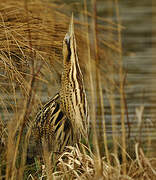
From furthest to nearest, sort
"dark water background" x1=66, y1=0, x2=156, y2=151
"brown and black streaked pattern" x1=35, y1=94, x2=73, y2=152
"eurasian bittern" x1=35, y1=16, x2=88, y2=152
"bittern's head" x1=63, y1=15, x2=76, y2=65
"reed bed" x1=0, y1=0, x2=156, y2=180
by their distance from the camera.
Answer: "dark water background" x1=66, y1=0, x2=156, y2=151, "brown and black streaked pattern" x1=35, y1=94, x2=73, y2=152, "eurasian bittern" x1=35, y1=16, x2=88, y2=152, "bittern's head" x1=63, y1=15, x2=76, y2=65, "reed bed" x1=0, y1=0, x2=156, y2=180

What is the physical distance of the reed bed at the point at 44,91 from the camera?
331 centimetres

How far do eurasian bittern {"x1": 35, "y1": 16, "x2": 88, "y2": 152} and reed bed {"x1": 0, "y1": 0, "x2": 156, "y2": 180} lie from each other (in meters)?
0.10

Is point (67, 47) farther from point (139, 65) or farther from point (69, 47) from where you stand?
point (139, 65)

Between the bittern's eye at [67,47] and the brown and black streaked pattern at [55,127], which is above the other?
the bittern's eye at [67,47]

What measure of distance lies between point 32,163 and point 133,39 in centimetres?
569

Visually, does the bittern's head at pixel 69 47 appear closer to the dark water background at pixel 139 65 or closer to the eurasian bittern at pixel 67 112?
the eurasian bittern at pixel 67 112

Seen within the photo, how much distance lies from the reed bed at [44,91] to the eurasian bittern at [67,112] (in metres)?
0.10

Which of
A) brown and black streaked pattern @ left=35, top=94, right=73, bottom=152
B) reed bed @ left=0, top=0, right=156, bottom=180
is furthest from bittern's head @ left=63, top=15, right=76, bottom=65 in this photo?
brown and black streaked pattern @ left=35, top=94, right=73, bottom=152

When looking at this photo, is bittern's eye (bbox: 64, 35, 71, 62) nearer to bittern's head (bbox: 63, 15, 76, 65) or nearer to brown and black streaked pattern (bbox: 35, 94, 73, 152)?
bittern's head (bbox: 63, 15, 76, 65)

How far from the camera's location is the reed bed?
3312 mm

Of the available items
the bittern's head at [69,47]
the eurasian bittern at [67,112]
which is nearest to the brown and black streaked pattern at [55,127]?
the eurasian bittern at [67,112]

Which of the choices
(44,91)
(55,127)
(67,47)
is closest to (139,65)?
(44,91)

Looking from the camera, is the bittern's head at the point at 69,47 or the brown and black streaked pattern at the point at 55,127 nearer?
the bittern's head at the point at 69,47

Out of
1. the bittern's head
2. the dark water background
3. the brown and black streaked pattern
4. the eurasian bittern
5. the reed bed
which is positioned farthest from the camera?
the dark water background
